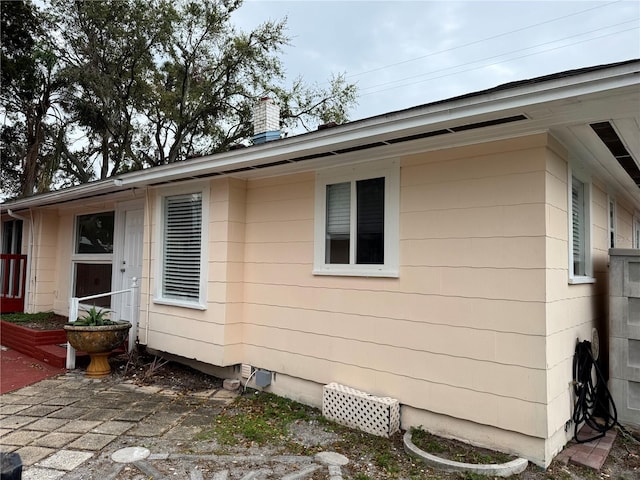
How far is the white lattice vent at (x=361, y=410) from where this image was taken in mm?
3375

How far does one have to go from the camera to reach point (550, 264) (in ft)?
9.64

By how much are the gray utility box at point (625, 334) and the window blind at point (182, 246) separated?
13.8 feet

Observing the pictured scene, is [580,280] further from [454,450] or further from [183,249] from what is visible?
[183,249]

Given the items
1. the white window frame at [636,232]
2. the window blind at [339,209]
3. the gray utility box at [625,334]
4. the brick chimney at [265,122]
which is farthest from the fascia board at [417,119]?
the white window frame at [636,232]

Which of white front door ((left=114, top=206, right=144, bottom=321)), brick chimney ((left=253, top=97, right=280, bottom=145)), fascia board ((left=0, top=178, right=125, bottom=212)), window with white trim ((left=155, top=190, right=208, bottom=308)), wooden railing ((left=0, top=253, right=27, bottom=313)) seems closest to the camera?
window with white trim ((left=155, top=190, right=208, bottom=308))

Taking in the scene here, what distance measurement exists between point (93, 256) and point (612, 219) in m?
7.67

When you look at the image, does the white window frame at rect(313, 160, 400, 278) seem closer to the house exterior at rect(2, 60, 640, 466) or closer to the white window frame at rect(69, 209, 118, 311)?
the house exterior at rect(2, 60, 640, 466)

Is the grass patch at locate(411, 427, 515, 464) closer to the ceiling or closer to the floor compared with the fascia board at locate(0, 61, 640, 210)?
closer to the floor

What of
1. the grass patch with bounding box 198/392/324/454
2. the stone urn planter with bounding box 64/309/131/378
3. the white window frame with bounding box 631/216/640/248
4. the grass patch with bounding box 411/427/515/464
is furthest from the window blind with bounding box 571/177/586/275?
the stone urn planter with bounding box 64/309/131/378

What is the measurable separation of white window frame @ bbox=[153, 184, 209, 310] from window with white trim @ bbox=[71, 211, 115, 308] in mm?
1846

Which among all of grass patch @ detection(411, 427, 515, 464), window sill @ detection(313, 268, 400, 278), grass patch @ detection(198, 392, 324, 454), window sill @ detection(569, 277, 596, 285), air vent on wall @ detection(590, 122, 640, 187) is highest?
air vent on wall @ detection(590, 122, 640, 187)

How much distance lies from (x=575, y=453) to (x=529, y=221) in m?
1.75

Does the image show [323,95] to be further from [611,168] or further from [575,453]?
[575,453]

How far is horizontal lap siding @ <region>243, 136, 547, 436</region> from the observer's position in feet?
9.67
